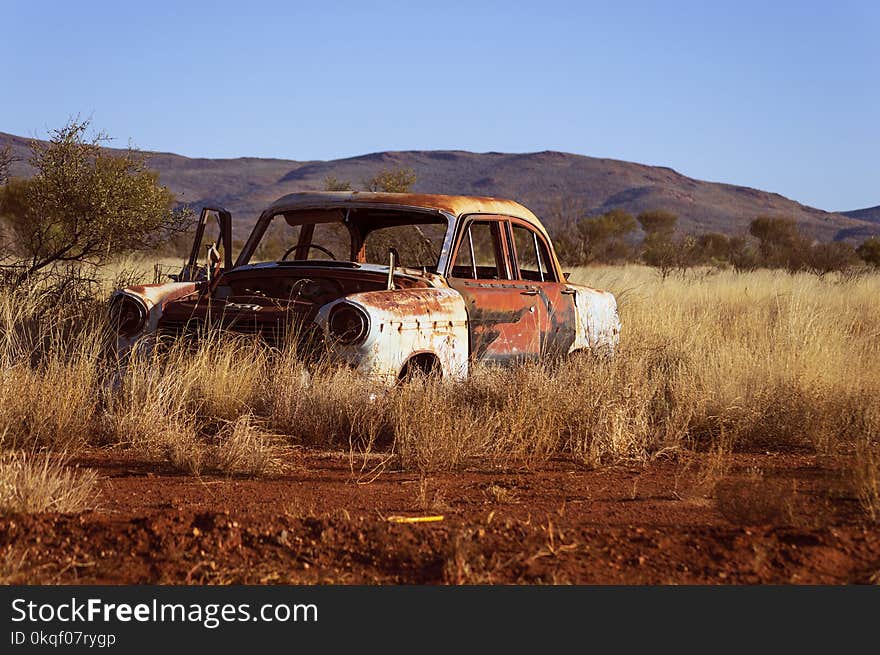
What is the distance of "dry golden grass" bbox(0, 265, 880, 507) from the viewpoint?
6.94 m

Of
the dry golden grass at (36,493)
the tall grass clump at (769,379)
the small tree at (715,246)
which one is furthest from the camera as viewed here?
the small tree at (715,246)

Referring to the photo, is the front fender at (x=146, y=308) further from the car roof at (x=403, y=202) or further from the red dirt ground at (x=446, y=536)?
the red dirt ground at (x=446, y=536)

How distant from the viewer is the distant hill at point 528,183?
115250 millimetres

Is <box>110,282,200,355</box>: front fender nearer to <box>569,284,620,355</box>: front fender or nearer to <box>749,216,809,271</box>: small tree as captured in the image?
<box>569,284,620,355</box>: front fender

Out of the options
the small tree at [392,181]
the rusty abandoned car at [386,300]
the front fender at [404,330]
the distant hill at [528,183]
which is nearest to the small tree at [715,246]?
the small tree at [392,181]

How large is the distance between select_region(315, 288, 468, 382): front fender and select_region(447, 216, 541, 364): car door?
181 mm

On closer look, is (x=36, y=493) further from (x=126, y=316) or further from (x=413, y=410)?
(x=126, y=316)

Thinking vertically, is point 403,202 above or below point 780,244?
below

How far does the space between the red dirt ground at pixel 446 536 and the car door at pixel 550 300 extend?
270 centimetres

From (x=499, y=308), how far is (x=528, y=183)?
115 meters

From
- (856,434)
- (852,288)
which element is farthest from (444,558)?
(852,288)

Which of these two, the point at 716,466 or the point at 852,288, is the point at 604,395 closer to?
the point at 716,466

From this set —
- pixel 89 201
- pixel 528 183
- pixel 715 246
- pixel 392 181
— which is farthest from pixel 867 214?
pixel 89 201

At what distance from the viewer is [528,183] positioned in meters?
122
